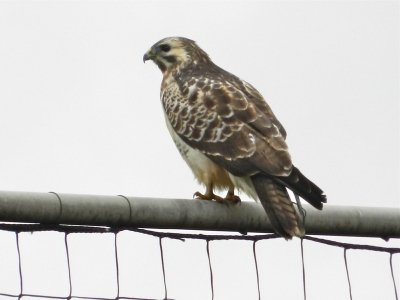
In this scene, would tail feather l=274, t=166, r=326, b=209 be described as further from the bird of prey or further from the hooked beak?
the hooked beak

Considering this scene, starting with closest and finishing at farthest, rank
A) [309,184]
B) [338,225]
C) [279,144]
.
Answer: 1. [338,225]
2. [309,184]
3. [279,144]

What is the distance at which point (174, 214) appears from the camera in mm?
3826

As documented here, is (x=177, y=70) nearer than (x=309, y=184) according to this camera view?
No

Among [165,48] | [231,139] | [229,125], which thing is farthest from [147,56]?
[231,139]

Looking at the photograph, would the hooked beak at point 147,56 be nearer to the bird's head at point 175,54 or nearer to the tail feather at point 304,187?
the bird's head at point 175,54

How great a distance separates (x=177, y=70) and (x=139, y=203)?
366 cm

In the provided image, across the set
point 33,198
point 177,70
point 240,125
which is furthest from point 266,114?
point 33,198

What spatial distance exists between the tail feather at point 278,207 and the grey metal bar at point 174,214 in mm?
49

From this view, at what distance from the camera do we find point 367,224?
4359 mm

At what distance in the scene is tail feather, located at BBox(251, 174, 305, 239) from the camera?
4410 mm

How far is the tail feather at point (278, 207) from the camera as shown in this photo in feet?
14.5

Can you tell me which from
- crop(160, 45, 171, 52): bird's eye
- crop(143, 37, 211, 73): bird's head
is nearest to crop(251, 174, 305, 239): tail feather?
crop(143, 37, 211, 73): bird's head

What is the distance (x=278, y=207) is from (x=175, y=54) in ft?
9.83

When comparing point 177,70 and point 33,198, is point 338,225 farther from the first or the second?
point 177,70
